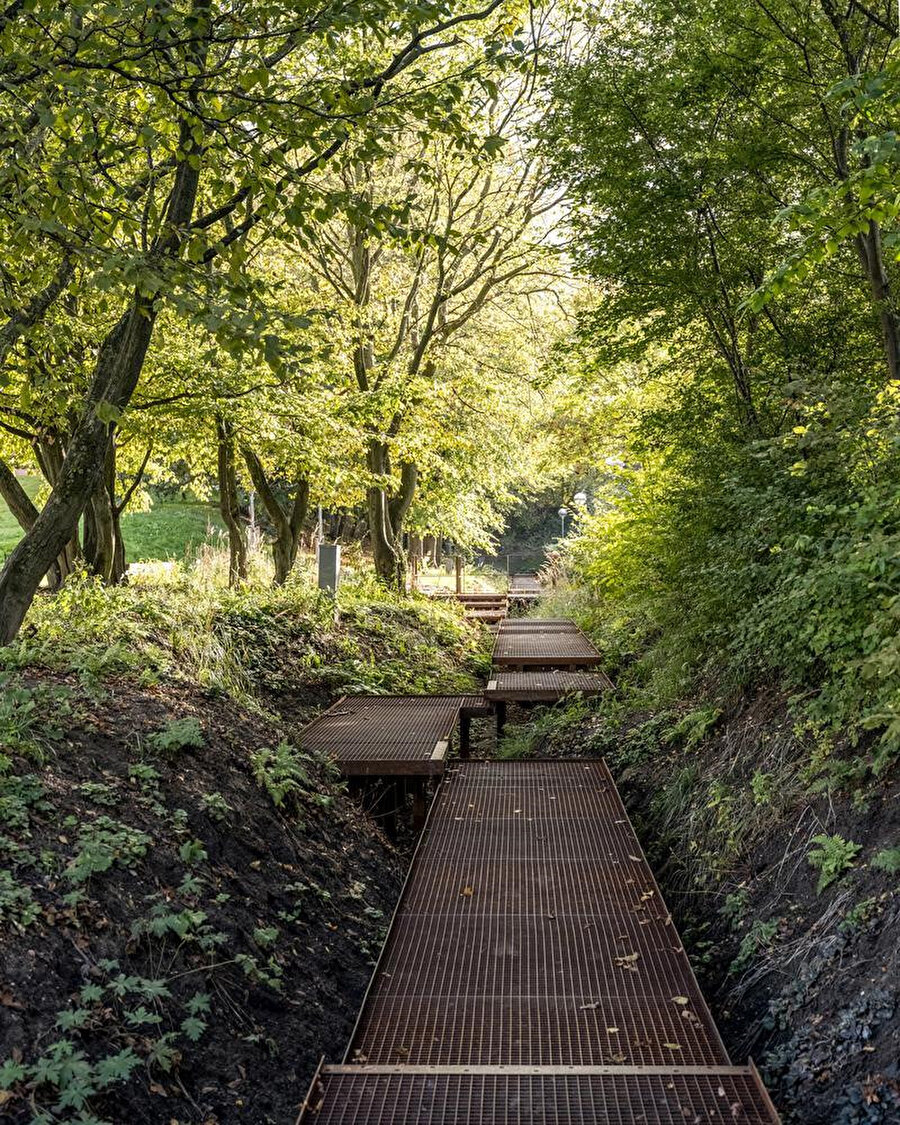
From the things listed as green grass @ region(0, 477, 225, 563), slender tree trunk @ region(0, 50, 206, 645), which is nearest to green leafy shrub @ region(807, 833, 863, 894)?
slender tree trunk @ region(0, 50, 206, 645)

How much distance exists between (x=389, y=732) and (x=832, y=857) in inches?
155

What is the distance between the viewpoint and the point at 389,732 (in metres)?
7.18

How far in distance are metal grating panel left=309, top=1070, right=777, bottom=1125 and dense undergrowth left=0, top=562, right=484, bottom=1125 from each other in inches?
11.1

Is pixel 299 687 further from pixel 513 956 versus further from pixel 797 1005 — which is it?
pixel 797 1005

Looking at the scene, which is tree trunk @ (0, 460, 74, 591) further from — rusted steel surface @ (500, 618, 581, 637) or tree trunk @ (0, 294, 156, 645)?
rusted steel surface @ (500, 618, 581, 637)

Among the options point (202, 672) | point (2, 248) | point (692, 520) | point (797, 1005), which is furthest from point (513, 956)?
point (2, 248)

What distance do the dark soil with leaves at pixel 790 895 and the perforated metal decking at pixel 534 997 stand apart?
277 millimetres

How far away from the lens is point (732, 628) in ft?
18.8

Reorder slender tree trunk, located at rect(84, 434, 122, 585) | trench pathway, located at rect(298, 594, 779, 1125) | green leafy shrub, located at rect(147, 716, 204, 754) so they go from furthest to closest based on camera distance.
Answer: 1. slender tree trunk, located at rect(84, 434, 122, 585)
2. green leafy shrub, located at rect(147, 716, 204, 754)
3. trench pathway, located at rect(298, 594, 779, 1125)

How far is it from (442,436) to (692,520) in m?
9.61

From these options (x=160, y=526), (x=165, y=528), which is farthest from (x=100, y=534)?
(x=160, y=526)

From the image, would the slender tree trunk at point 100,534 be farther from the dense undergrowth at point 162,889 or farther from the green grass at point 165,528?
the green grass at point 165,528

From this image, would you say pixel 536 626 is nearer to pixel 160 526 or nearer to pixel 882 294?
pixel 882 294

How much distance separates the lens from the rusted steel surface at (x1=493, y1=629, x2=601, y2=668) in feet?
35.7
